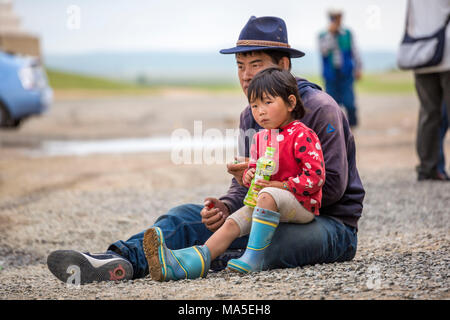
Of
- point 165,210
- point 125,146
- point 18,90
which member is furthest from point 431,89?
point 18,90

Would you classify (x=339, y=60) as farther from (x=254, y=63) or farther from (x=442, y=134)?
(x=254, y=63)

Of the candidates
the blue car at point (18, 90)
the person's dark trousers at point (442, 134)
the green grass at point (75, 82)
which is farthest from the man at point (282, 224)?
the green grass at point (75, 82)

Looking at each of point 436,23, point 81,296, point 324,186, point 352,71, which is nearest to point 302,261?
point 324,186

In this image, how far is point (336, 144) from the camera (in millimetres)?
3428

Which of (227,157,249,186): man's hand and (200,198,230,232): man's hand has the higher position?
(227,157,249,186): man's hand

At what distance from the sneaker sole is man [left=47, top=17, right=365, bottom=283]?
0.27 metres

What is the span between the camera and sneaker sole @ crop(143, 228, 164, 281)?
3.27 meters

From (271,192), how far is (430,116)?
3.77 m

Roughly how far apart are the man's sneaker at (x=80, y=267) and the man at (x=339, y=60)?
7.18 m

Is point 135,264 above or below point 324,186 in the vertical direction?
below

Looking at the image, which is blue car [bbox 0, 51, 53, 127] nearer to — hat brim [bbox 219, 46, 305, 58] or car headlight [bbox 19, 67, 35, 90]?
car headlight [bbox 19, 67, 35, 90]
